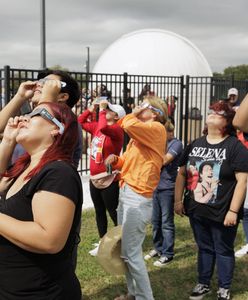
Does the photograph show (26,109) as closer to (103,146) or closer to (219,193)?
(103,146)

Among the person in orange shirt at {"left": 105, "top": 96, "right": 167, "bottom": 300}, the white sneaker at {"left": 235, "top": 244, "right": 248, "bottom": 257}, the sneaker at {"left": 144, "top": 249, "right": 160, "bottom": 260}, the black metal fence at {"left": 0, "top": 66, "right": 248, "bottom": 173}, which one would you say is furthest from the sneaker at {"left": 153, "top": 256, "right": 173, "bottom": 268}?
the black metal fence at {"left": 0, "top": 66, "right": 248, "bottom": 173}

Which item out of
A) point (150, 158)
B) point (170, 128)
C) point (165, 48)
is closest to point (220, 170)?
point (150, 158)

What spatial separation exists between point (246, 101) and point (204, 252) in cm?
242

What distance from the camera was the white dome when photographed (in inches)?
937

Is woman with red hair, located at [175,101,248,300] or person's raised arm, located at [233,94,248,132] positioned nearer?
person's raised arm, located at [233,94,248,132]

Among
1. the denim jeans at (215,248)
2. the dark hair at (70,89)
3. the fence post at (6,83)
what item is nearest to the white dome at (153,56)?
the fence post at (6,83)

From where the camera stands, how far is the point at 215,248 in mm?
3871

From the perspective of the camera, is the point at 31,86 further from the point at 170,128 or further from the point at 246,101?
the point at 170,128

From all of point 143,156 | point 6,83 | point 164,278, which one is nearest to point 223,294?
point 164,278

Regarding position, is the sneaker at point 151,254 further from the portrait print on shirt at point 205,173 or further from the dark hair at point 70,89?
the dark hair at point 70,89

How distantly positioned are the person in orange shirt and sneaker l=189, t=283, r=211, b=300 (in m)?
0.67

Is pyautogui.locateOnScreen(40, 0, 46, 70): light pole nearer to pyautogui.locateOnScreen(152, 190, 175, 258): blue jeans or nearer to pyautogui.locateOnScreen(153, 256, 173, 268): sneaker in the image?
pyautogui.locateOnScreen(152, 190, 175, 258): blue jeans

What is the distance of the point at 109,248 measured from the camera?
3514 mm

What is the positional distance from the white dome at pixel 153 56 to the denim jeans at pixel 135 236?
2043cm
